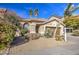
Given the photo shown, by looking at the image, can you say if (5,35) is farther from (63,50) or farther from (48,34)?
(63,50)

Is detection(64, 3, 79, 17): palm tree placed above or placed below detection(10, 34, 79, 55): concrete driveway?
above

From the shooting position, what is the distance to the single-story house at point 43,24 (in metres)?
3.50

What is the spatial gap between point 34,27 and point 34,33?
89mm

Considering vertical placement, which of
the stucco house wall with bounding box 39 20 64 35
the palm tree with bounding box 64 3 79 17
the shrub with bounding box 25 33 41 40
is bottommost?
the shrub with bounding box 25 33 41 40

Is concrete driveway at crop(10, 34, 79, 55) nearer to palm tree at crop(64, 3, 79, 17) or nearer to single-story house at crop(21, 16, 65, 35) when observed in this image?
single-story house at crop(21, 16, 65, 35)

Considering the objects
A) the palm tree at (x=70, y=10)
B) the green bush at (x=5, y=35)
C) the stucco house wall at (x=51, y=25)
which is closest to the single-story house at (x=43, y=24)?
the stucco house wall at (x=51, y=25)

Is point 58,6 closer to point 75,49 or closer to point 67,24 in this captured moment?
point 67,24

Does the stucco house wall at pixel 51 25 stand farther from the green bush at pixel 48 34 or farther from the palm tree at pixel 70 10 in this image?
the palm tree at pixel 70 10

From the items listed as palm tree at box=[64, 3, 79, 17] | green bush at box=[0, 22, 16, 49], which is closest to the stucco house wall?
→ palm tree at box=[64, 3, 79, 17]

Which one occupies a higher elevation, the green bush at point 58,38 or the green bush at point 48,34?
the green bush at point 48,34

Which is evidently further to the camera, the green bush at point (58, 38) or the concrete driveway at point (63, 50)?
the green bush at point (58, 38)

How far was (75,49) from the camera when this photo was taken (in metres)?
3.44

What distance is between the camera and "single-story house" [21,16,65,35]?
138 inches

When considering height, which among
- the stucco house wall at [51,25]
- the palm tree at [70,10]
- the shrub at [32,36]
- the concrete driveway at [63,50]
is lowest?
the concrete driveway at [63,50]
